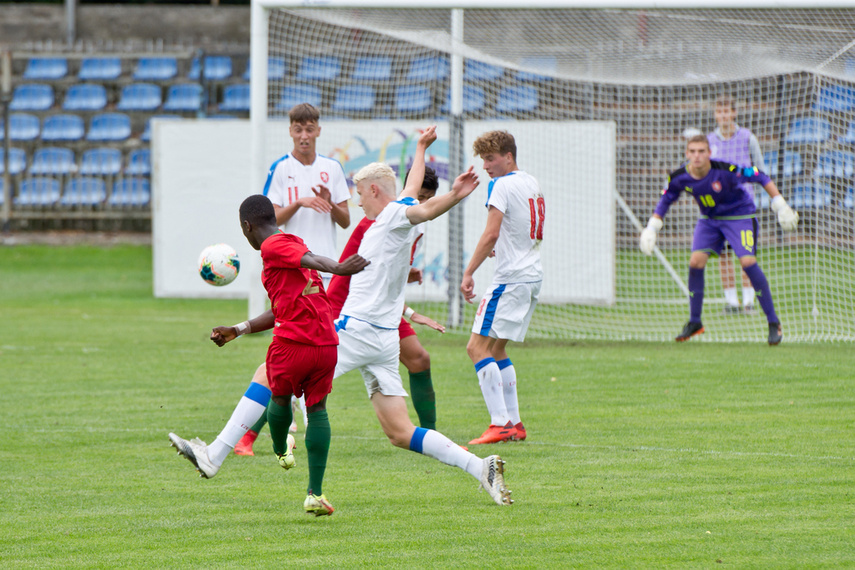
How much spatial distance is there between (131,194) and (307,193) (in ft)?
62.3

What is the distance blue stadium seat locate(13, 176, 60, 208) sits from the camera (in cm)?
2531

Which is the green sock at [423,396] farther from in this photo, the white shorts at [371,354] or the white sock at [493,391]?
the white shorts at [371,354]

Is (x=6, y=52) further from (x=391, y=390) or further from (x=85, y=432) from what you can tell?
(x=391, y=390)

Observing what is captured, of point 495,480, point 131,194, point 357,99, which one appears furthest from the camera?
point 131,194

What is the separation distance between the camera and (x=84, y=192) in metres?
25.4

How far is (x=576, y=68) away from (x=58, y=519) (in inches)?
384

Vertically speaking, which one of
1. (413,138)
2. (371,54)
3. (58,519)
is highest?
(371,54)

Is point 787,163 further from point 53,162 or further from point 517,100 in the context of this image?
point 53,162

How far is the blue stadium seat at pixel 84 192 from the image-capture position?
25297mm

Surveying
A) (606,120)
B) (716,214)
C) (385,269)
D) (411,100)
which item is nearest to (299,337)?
(385,269)

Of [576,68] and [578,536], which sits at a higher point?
[576,68]

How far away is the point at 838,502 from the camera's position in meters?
5.17

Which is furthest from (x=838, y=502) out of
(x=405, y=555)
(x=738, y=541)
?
(x=405, y=555)

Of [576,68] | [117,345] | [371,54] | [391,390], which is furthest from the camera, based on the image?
[371,54]
